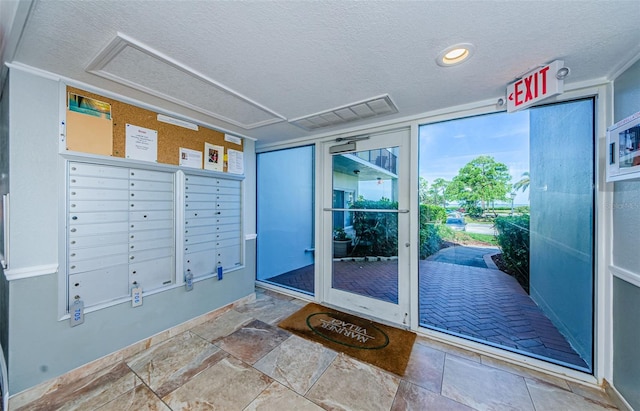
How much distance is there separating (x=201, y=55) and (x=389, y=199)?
2253 mm

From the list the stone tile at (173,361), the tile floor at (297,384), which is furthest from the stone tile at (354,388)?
the stone tile at (173,361)

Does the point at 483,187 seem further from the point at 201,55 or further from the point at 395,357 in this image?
the point at 201,55

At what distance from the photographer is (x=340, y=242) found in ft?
10.5

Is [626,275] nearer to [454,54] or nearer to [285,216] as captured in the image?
[454,54]

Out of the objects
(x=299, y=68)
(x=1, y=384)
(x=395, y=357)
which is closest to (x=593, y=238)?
(x=395, y=357)

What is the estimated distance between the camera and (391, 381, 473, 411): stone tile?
159cm

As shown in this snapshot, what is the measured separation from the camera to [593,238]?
1.84 metres

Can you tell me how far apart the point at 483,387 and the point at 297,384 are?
1430 mm

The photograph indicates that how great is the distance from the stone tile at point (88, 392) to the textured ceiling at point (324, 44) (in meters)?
2.36

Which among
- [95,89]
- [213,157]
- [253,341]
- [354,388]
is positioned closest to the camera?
[354,388]

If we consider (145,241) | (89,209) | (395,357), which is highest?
(89,209)

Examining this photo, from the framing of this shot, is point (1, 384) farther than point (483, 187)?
No

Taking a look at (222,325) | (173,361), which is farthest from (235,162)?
(173,361)

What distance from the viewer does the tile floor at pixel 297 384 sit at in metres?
1.62
